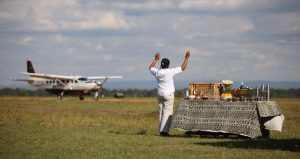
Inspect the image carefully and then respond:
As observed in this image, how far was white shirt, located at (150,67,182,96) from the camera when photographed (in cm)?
1923

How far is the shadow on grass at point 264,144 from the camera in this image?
1577 centimetres

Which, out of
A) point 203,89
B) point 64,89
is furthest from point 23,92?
point 203,89

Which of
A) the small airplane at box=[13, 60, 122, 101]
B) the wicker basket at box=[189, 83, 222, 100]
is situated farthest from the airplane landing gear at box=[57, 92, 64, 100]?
the wicker basket at box=[189, 83, 222, 100]

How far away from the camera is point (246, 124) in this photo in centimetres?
1836

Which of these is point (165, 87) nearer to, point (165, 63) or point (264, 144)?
point (165, 63)

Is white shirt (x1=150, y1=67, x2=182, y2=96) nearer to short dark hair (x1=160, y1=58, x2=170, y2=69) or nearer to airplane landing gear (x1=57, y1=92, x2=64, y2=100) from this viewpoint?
short dark hair (x1=160, y1=58, x2=170, y2=69)

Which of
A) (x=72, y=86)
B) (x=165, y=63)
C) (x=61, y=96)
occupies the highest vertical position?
(x=72, y=86)

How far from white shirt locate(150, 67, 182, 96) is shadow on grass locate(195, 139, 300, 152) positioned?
2.56 m

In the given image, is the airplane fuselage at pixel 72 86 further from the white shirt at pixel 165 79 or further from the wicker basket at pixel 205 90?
the white shirt at pixel 165 79

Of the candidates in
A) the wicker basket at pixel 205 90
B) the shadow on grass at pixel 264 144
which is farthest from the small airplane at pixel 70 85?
the shadow on grass at pixel 264 144

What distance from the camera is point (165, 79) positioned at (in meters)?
19.3

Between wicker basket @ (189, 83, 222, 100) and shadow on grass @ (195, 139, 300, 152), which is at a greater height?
wicker basket @ (189, 83, 222, 100)

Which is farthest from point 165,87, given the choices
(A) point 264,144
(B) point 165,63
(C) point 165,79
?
(A) point 264,144

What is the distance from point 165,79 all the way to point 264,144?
3.66 metres
